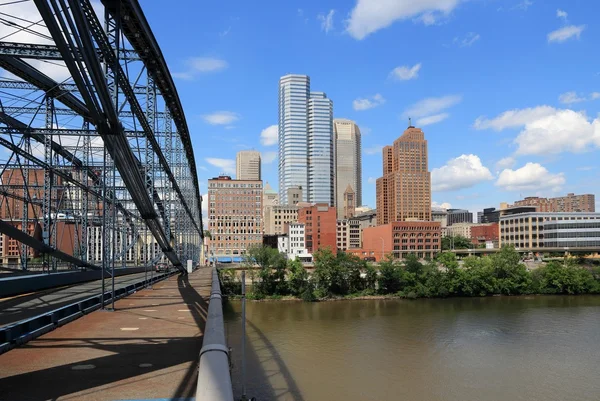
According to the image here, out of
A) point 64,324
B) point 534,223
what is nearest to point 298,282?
point 64,324

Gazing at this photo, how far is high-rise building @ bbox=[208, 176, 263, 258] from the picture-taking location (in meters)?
147

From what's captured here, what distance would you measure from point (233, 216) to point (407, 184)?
69.1m

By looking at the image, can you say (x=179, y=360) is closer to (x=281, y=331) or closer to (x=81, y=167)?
(x=81, y=167)

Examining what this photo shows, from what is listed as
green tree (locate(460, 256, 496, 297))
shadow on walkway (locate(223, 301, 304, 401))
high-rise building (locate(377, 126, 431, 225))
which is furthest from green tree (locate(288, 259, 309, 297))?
high-rise building (locate(377, 126, 431, 225))

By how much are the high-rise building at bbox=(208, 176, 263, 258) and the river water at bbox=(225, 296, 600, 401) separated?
8726 cm

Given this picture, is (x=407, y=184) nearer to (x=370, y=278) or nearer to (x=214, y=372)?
(x=370, y=278)

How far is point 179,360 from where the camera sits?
970cm

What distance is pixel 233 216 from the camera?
5842 inches

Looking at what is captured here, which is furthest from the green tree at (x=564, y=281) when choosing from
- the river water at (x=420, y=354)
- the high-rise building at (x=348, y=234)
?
the high-rise building at (x=348, y=234)

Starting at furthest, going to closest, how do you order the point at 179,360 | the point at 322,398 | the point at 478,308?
the point at 478,308, the point at 322,398, the point at 179,360

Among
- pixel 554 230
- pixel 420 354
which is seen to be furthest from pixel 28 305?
pixel 554 230

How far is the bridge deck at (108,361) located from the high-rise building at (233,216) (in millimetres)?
131978

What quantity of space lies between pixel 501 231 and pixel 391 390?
123 metres

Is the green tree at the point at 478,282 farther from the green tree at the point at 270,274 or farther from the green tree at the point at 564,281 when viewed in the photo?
the green tree at the point at 270,274
